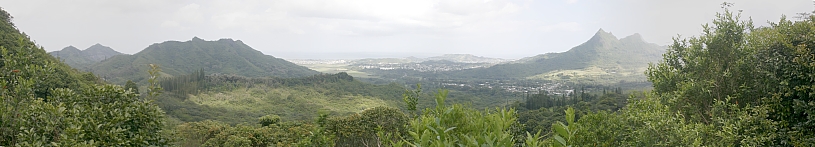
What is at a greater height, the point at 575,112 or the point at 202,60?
the point at 575,112

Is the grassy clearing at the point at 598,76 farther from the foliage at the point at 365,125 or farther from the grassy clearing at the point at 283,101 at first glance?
the foliage at the point at 365,125

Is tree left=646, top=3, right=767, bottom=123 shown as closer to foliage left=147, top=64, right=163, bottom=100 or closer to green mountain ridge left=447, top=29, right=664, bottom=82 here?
foliage left=147, top=64, right=163, bottom=100

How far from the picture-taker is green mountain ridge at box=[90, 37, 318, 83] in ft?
390

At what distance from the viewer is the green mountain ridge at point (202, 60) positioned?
119 metres

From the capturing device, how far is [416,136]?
2334 mm

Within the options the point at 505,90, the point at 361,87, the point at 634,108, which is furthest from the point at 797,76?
the point at 505,90

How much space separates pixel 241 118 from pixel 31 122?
53.4 metres

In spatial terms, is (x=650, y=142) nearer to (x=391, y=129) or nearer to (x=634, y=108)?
(x=634, y=108)

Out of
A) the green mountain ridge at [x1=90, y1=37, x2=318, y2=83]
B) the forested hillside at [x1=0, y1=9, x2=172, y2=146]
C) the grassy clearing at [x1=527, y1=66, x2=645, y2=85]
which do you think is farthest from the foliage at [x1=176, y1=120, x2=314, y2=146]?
the grassy clearing at [x1=527, y1=66, x2=645, y2=85]

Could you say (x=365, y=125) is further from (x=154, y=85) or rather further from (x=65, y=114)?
(x=65, y=114)

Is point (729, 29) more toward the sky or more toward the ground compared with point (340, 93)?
more toward the sky

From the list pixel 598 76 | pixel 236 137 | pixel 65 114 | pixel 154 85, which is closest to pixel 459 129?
pixel 154 85

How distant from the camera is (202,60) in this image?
5497 inches

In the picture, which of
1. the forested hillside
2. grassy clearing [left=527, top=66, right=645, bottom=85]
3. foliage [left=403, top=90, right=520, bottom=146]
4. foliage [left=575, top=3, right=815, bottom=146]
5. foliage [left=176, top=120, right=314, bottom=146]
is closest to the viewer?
foliage [left=403, top=90, right=520, bottom=146]
